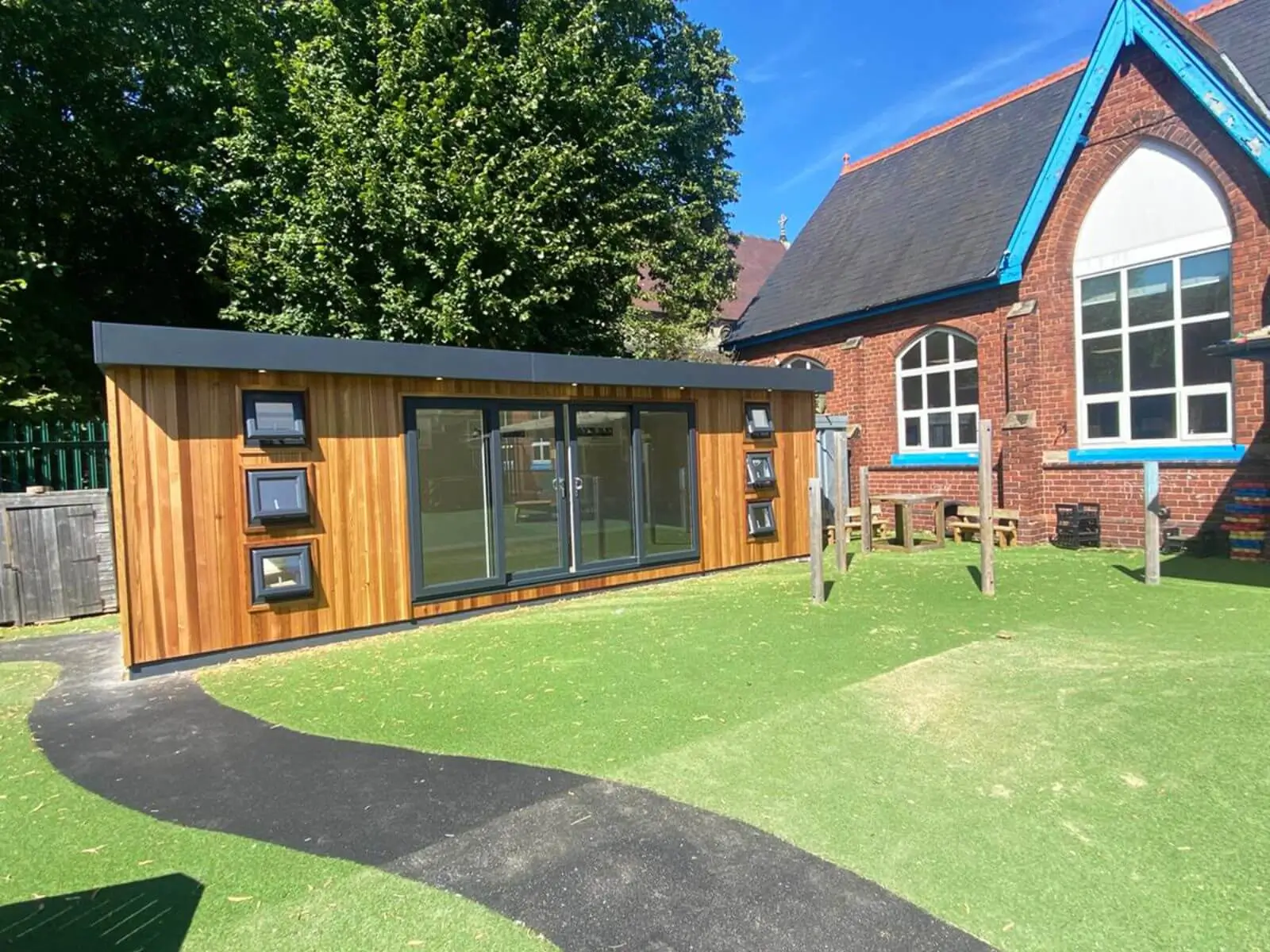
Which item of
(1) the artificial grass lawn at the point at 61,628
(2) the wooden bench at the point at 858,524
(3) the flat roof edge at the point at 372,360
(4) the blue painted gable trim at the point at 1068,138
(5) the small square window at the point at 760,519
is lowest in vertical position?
(1) the artificial grass lawn at the point at 61,628

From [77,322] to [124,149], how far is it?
12.0ft

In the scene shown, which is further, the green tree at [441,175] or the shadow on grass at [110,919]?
the green tree at [441,175]

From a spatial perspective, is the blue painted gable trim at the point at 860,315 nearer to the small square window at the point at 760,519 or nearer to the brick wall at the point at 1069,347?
the brick wall at the point at 1069,347

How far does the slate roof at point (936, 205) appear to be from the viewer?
41.8 feet

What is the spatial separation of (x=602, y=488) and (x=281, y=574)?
3.72 metres

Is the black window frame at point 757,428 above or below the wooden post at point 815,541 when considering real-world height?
above

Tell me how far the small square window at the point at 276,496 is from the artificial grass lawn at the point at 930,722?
1.26 meters

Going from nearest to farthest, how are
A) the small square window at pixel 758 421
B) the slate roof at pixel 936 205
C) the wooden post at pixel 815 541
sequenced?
the wooden post at pixel 815 541 → the small square window at pixel 758 421 → the slate roof at pixel 936 205

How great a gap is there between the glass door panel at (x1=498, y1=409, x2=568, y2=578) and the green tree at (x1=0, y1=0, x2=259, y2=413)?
754 centimetres

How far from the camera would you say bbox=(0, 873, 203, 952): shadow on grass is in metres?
2.69

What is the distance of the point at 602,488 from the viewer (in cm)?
912

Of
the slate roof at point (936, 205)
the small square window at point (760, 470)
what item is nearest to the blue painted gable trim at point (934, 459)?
the slate roof at point (936, 205)

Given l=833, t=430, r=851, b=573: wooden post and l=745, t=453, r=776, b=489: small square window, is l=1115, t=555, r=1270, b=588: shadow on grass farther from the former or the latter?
l=745, t=453, r=776, b=489: small square window

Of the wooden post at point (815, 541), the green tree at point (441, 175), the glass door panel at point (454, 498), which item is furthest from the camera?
the green tree at point (441, 175)
